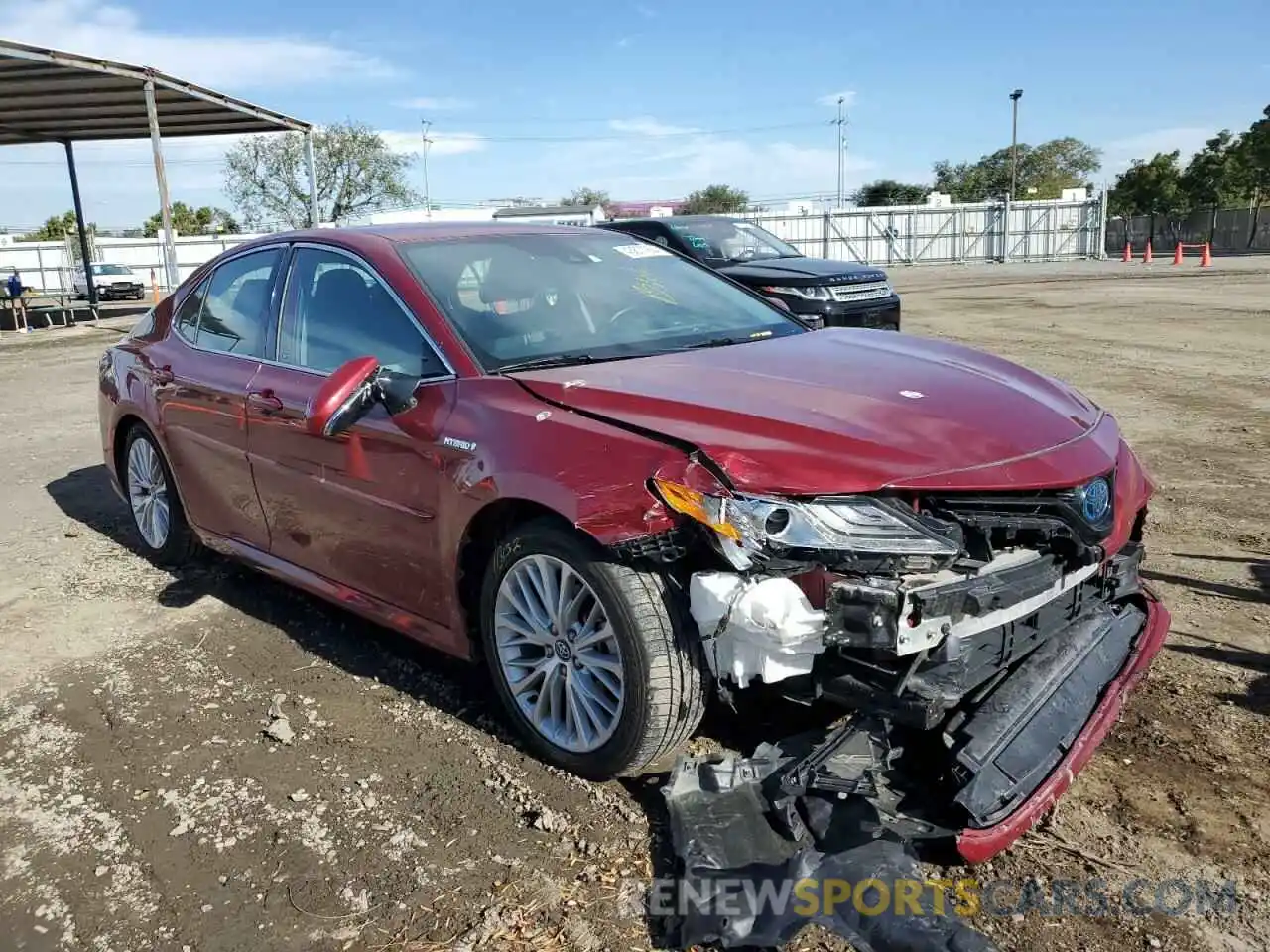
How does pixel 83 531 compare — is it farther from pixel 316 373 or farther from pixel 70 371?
pixel 70 371

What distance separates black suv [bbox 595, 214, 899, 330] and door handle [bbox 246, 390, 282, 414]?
6.09 m

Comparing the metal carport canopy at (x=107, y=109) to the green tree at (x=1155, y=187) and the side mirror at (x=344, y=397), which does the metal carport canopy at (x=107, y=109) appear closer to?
the side mirror at (x=344, y=397)

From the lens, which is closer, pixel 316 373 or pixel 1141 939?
pixel 1141 939

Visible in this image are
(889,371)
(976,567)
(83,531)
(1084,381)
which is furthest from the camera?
(1084,381)

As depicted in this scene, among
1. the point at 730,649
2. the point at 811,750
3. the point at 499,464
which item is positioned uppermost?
the point at 499,464

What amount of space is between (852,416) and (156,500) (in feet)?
13.1

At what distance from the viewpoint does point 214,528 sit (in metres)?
4.78

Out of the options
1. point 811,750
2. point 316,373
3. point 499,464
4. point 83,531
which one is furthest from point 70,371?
point 811,750

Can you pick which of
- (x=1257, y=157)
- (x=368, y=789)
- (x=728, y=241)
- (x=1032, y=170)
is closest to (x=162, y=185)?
(x=728, y=241)

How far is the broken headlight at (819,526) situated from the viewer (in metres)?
2.57

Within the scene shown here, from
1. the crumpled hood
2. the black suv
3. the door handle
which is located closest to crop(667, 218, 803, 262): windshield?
the black suv

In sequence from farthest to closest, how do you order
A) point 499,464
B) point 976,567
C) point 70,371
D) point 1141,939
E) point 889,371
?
1. point 70,371
2. point 889,371
3. point 499,464
4. point 976,567
5. point 1141,939

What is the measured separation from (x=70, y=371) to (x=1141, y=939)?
16.0 m

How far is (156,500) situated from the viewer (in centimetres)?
535
